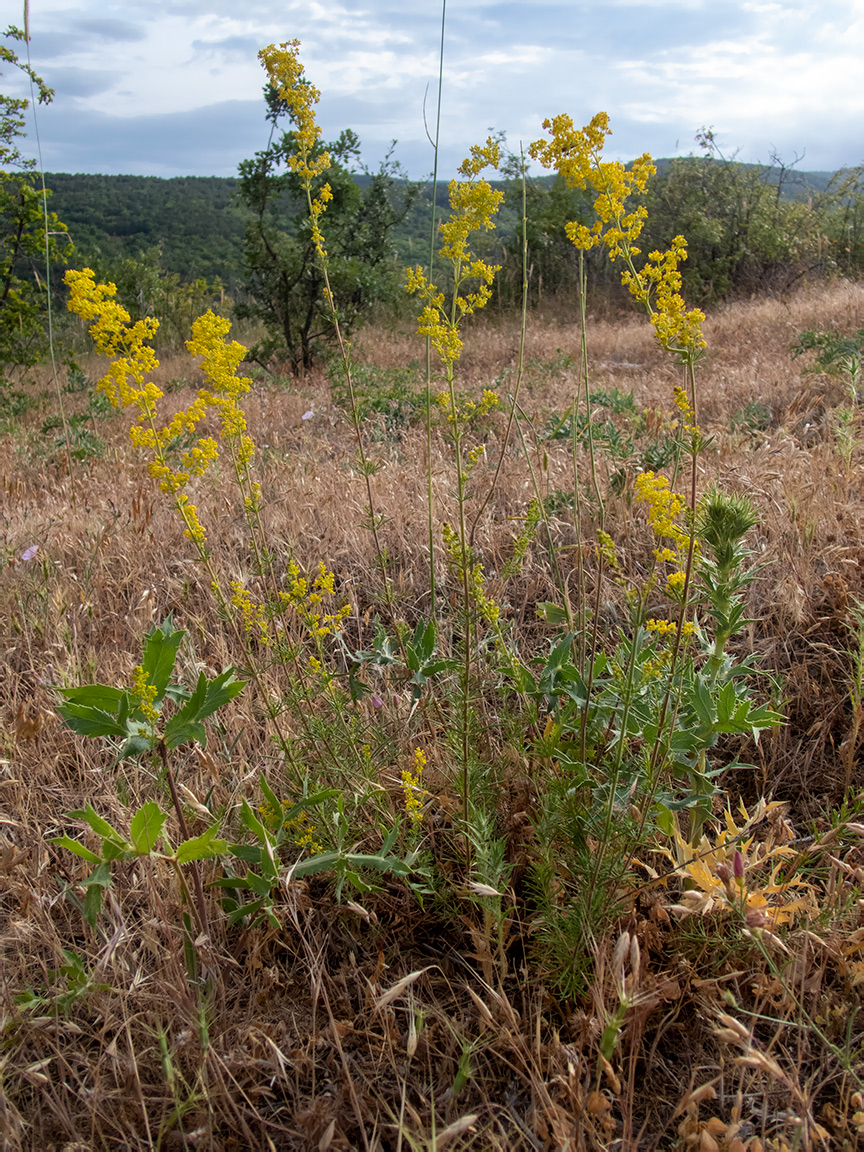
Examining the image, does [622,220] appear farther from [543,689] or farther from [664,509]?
[543,689]

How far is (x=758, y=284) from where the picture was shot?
1273 centimetres

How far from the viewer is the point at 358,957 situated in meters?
1.68

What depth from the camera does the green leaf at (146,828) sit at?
1314 mm

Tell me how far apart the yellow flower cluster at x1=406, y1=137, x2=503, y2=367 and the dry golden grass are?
2.26ft

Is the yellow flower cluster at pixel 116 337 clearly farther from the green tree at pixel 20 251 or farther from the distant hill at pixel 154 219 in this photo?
the distant hill at pixel 154 219

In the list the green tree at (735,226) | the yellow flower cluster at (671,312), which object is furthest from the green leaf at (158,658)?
the green tree at (735,226)

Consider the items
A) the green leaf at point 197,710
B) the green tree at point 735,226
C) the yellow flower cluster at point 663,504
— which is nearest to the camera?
the yellow flower cluster at point 663,504

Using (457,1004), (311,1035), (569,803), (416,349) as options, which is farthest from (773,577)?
(416,349)

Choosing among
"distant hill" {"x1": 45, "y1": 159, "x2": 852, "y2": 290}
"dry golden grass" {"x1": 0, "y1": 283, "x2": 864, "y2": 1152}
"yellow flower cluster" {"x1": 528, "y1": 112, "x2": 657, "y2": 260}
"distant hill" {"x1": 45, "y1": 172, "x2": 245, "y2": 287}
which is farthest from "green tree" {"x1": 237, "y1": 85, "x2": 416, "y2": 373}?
"distant hill" {"x1": 45, "y1": 172, "x2": 245, "y2": 287}

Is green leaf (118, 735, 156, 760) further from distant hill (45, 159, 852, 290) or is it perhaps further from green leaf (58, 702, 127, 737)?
distant hill (45, 159, 852, 290)

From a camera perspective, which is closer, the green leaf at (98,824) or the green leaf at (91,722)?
the green leaf at (98,824)

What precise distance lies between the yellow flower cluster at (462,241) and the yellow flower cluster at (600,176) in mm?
260

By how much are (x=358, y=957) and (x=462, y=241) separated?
72.6 inches

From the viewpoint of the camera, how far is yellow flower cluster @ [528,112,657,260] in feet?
4.82
